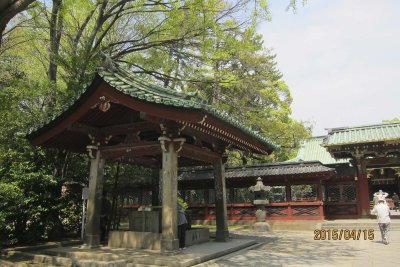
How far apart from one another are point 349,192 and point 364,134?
13.4ft

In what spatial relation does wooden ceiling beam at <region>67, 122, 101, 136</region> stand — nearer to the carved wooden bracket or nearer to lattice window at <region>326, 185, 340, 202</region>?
the carved wooden bracket

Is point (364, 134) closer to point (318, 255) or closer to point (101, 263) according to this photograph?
point (318, 255)

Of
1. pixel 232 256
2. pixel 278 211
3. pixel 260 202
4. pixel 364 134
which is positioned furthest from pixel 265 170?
pixel 232 256

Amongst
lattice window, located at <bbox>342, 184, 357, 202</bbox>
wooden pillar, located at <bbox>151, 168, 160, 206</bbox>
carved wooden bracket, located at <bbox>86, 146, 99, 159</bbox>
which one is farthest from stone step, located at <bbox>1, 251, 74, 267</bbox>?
lattice window, located at <bbox>342, 184, 357, 202</bbox>

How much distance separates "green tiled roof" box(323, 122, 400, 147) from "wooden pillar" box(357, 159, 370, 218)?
5.39 feet

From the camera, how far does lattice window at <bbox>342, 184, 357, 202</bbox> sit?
2245 cm

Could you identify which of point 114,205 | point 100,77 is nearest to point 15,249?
point 114,205

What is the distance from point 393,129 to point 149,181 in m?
16.2

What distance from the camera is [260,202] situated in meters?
18.8

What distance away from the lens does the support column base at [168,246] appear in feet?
29.4

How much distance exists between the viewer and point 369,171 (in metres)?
21.7

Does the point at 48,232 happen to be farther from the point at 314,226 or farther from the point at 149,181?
the point at 314,226

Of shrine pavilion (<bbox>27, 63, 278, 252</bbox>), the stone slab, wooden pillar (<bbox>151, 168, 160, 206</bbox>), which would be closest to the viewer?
shrine pavilion (<bbox>27, 63, 278, 252</bbox>)

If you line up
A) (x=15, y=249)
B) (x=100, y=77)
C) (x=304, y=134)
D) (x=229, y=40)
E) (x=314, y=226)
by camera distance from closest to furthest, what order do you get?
(x=100, y=77), (x=15, y=249), (x=229, y=40), (x=314, y=226), (x=304, y=134)
